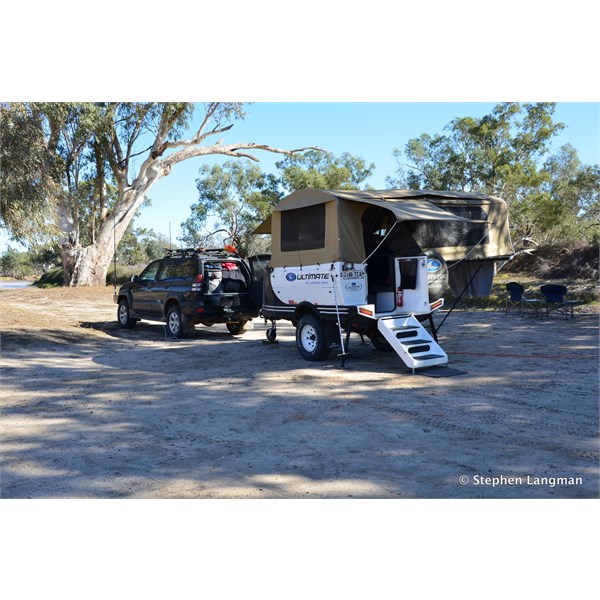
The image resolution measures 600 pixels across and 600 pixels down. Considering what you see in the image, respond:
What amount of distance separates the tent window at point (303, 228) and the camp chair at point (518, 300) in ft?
25.7

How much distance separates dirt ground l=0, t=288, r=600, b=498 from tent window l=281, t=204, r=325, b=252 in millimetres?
1936

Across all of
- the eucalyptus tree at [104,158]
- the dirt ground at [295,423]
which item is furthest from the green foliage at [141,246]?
the dirt ground at [295,423]

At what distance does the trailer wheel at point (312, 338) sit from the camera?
9.77 meters

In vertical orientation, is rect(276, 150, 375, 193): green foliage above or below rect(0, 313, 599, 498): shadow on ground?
above

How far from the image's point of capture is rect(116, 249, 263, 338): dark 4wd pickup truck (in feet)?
40.5

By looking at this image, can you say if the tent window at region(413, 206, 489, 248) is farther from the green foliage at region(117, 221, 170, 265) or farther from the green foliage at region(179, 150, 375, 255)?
the green foliage at region(117, 221, 170, 265)

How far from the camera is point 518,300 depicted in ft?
52.4

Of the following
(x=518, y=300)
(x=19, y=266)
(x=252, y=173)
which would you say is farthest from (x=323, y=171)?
(x=19, y=266)

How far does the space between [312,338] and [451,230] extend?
9.62 feet

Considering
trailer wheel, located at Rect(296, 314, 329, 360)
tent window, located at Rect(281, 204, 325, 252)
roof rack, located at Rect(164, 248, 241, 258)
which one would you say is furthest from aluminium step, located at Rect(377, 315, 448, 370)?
roof rack, located at Rect(164, 248, 241, 258)

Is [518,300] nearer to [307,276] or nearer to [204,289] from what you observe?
[307,276]

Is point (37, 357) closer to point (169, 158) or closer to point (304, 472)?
point (304, 472)

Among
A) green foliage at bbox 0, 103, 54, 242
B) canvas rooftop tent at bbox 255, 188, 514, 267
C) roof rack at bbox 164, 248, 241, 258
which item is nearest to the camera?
canvas rooftop tent at bbox 255, 188, 514, 267

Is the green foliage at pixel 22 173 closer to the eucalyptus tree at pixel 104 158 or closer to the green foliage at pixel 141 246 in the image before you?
the eucalyptus tree at pixel 104 158
